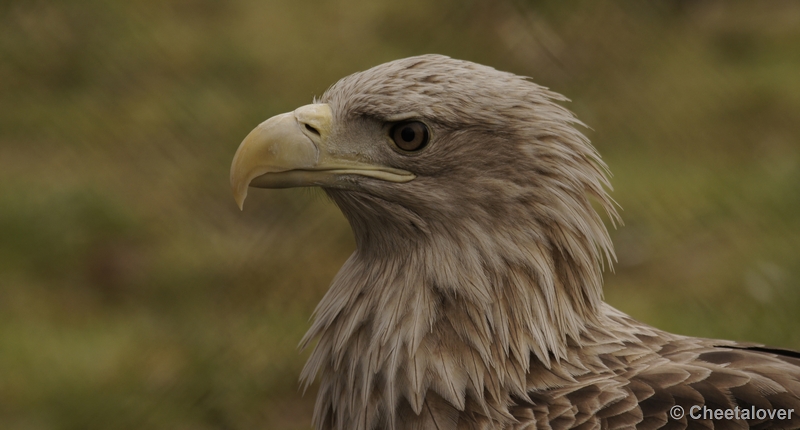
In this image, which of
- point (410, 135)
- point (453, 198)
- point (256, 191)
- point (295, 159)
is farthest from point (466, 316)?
point (256, 191)

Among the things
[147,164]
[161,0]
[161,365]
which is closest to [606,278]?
[161,365]

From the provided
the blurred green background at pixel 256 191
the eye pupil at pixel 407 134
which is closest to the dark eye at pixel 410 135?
the eye pupil at pixel 407 134

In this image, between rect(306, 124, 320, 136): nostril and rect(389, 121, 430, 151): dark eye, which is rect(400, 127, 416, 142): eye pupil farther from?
rect(306, 124, 320, 136): nostril

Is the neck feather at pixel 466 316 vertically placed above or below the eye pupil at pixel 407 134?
below

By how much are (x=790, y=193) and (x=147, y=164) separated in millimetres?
4050

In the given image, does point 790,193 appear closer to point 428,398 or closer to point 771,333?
point 771,333

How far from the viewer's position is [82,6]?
6.18m

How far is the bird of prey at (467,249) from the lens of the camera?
8.00 ft

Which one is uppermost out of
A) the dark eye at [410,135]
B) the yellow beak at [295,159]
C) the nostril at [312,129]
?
the dark eye at [410,135]

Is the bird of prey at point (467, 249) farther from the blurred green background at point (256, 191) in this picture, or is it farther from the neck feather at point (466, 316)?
the blurred green background at point (256, 191)

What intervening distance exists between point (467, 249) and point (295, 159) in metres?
0.56

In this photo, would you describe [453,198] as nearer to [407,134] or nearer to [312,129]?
[407,134]

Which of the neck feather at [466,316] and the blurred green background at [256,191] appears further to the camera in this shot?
the blurred green background at [256,191]

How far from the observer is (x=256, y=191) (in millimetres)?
5266
